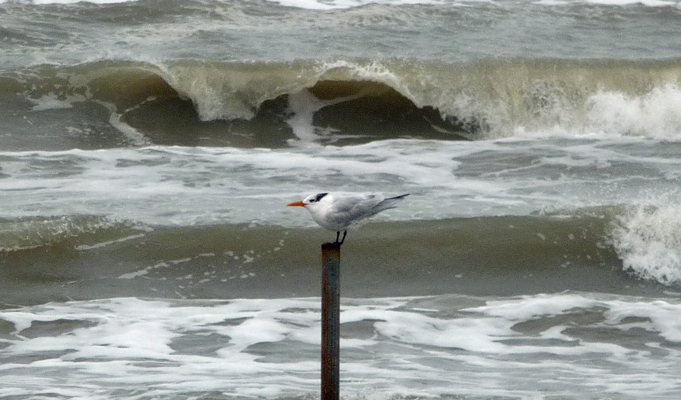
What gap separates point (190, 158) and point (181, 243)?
261cm

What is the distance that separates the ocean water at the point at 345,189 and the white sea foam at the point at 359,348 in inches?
0.8

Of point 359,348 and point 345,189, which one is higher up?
point 345,189

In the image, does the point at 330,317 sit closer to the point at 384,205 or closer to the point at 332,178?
the point at 384,205

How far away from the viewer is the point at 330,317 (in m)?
4.25

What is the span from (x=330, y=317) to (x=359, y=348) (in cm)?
185

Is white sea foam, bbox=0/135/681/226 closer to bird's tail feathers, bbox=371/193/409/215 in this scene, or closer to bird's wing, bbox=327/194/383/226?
bird's tail feathers, bbox=371/193/409/215

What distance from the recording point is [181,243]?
798cm

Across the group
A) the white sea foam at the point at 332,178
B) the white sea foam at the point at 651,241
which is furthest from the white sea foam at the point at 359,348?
the white sea foam at the point at 332,178

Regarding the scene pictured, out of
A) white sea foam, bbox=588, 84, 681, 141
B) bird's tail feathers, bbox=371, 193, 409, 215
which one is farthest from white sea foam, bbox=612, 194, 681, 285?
bird's tail feathers, bbox=371, 193, 409, 215

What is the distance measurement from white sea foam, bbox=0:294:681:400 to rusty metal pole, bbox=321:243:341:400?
0.65 m

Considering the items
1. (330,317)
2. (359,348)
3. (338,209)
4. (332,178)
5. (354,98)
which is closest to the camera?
(330,317)

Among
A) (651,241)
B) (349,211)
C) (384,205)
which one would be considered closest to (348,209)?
(349,211)

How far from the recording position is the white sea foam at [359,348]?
5355 mm

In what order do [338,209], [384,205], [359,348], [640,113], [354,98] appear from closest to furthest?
1. [338,209]
2. [384,205]
3. [359,348]
4. [640,113]
5. [354,98]
